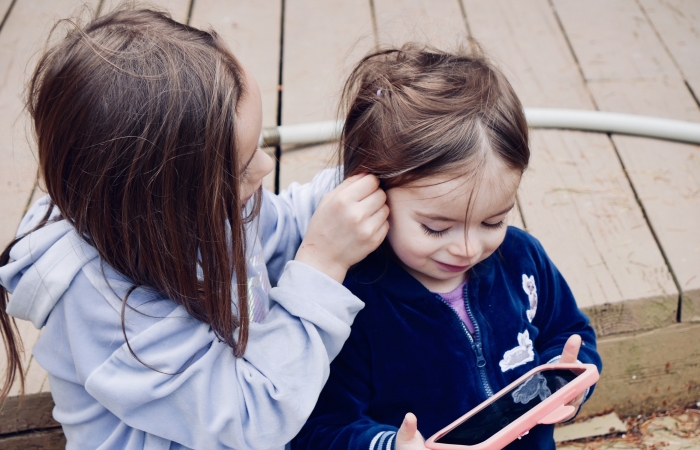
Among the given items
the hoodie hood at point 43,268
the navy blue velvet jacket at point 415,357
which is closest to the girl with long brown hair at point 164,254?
the hoodie hood at point 43,268

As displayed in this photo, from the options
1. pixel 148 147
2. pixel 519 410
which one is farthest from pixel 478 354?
pixel 148 147

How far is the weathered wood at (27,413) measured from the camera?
142cm

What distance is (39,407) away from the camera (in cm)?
144

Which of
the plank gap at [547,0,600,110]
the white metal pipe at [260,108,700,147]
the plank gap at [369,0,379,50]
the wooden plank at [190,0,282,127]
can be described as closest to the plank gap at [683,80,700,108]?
the white metal pipe at [260,108,700,147]

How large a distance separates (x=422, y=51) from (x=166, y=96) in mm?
459

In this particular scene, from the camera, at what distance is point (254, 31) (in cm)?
230

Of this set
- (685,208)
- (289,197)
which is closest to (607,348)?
(685,208)

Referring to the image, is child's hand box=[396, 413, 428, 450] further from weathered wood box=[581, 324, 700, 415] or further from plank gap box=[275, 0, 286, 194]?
plank gap box=[275, 0, 286, 194]

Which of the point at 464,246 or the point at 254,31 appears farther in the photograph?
the point at 254,31

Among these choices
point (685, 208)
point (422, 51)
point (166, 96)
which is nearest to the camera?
point (166, 96)

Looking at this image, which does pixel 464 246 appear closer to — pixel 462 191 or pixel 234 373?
pixel 462 191

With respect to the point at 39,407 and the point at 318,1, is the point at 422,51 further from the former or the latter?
the point at 318,1

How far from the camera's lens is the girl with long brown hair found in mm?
976

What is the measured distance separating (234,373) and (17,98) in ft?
4.27
